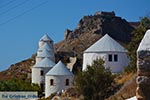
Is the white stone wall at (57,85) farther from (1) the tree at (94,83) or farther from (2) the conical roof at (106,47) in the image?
(1) the tree at (94,83)

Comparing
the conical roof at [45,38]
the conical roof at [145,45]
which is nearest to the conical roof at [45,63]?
the conical roof at [45,38]

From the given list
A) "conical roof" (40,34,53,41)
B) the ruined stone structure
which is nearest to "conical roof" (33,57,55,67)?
"conical roof" (40,34,53,41)

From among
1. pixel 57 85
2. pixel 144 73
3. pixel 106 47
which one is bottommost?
pixel 57 85

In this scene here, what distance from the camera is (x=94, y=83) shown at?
30859mm

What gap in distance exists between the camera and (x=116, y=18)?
346ft

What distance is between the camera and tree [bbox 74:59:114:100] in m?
30.8

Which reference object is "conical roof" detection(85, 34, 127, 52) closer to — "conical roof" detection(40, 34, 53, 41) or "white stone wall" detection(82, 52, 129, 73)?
"white stone wall" detection(82, 52, 129, 73)

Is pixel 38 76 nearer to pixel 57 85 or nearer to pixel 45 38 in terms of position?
pixel 57 85

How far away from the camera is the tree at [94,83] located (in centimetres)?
3080

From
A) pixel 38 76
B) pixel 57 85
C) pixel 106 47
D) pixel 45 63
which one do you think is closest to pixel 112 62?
pixel 106 47

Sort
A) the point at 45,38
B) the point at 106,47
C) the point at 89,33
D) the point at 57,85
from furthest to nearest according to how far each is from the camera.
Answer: the point at 89,33 → the point at 45,38 → the point at 57,85 → the point at 106,47

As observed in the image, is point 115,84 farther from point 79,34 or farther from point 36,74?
point 79,34

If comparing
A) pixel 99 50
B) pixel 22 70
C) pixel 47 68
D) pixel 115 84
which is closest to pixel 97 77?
pixel 115 84

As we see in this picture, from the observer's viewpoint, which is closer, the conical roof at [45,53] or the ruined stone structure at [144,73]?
the ruined stone structure at [144,73]
